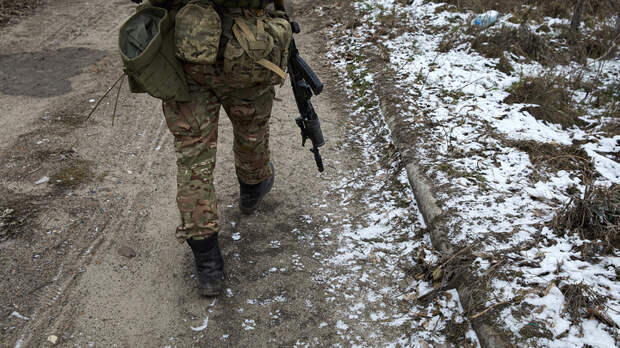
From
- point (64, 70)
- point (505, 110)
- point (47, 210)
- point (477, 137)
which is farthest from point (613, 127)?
point (64, 70)

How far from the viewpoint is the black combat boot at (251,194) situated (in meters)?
3.04

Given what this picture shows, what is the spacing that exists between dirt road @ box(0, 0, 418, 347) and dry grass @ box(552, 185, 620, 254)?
938 millimetres

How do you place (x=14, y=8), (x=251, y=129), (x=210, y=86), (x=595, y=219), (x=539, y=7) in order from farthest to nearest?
(x=14, y=8), (x=539, y=7), (x=251, y=129), (x=595, y=219), (x=210, y=86)

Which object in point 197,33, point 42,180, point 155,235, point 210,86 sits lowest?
point 155,235

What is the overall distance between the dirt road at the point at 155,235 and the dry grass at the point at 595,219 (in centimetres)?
94

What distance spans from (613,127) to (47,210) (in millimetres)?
4612

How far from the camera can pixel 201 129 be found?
7.38 feet

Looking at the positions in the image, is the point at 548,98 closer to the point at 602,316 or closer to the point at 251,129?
the point at 602,316

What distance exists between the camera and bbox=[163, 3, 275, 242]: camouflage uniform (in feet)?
7.26

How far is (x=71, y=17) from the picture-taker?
664cm

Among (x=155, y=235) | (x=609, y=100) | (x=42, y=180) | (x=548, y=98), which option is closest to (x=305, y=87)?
(x=155, y=235)

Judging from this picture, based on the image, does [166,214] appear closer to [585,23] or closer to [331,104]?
[331,104]

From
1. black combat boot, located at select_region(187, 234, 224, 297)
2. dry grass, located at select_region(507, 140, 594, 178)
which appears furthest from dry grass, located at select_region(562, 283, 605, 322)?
black combat boot, located at select_region(187, 234, 224, 297)

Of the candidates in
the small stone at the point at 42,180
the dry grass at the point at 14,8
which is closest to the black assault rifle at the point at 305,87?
the small stone at the point at 42,180
